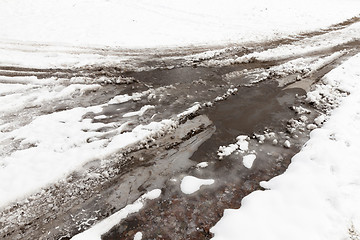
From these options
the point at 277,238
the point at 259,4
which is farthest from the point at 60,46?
the point at 259,4

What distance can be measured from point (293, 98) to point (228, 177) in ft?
13.5

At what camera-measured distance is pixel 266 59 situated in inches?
399

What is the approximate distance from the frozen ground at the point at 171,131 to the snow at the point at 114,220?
23 mm

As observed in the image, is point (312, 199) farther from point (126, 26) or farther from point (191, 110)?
point (126, 26)

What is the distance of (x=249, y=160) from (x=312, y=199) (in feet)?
4.78

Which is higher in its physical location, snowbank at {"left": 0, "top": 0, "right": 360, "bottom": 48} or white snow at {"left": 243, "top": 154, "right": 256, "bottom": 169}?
snowbank at {"left": 0, "top": 0, "right": 360, "bottom": 48}

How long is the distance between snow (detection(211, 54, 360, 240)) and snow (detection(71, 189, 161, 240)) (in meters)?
1.29

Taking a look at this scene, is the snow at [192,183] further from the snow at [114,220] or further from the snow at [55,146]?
the snow at [55,146]

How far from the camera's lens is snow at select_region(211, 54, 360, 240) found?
3795 millimetres

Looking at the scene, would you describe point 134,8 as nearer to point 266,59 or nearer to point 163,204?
point 266,59

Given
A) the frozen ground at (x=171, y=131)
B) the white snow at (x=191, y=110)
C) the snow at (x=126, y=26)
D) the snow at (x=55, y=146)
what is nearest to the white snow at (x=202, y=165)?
the frozen ground at (x=171, y=131)

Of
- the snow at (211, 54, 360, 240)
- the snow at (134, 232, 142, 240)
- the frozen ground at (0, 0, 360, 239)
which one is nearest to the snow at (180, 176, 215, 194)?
the frozen ground at (0, 0, 360, 239)

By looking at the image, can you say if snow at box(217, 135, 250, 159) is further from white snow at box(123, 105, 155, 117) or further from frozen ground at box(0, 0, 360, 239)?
white snow at box(123, 105, 155, 117)

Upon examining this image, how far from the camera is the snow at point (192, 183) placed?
4723 mm
